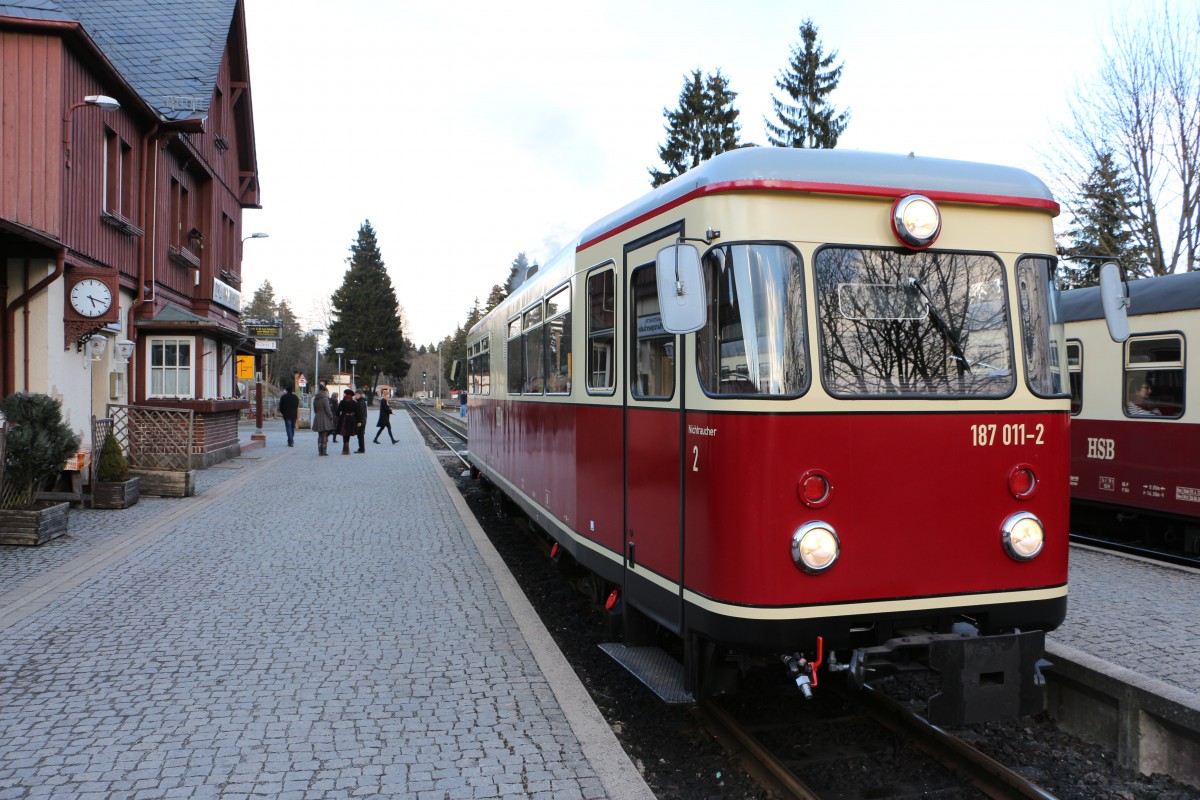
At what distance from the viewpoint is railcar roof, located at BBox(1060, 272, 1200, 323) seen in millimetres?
9172

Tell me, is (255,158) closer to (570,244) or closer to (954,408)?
(570,244)

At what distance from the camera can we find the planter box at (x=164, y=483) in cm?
1358

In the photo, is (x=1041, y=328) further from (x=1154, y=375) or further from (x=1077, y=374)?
(x=1077, y=374)

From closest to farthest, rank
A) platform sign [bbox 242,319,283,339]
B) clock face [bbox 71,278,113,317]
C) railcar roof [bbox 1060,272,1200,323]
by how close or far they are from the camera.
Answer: railcar roof [bbox 1060,272,1200,323]
clock face [bbox 71,278,113,317]
platform sign [bbox 242,319,283,339]

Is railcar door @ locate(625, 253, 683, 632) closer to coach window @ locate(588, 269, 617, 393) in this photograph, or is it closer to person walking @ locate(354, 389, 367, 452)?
coach window @ locate(588, 269, 617, 393)

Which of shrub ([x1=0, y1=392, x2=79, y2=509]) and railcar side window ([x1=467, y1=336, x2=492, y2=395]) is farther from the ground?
railcar side window ([x1=467, y1=336, x2=492, y2=395])

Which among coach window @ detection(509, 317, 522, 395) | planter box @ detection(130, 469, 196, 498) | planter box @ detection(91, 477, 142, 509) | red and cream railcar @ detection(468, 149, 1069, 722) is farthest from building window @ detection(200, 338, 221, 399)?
red and cream railcar @ detection(468, 149, 1069, 722)

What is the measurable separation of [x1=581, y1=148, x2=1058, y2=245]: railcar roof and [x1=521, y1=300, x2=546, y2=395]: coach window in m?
3.02

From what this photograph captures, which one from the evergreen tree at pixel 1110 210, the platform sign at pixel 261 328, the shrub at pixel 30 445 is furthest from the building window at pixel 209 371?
the evergreen tree at pixel 1110 210

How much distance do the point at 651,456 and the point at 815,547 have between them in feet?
3.71

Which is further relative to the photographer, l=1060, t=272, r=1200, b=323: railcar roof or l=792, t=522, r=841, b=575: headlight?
l=1060, t=272, r=1200, b=323: railcar roof

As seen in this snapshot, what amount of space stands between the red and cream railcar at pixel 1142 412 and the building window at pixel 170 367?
15.7 meters

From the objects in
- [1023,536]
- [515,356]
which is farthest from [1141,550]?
[515,356]

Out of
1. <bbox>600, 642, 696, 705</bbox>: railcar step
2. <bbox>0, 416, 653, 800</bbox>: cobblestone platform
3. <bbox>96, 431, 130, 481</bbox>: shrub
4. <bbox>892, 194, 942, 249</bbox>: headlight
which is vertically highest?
<bbox>892, 194, 942, 249</bbox>: headlight
